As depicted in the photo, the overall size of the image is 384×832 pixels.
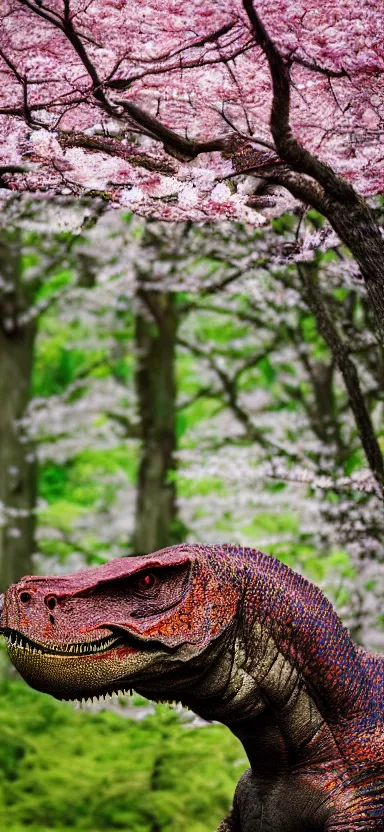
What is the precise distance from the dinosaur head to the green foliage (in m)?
3.04

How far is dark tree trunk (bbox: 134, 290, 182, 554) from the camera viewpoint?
1239cm

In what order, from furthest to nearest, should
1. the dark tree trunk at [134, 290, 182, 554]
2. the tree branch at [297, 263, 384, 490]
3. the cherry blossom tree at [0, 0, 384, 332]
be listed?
the dark tree trunk at [134, 290, 182, 554] → the tree branch at [297, 263, 384, 490] → the cherry blossom tree at [0, 0, 384, 332]

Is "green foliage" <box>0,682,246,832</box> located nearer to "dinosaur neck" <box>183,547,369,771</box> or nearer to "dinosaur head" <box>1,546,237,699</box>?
"dinosaur neck" <box>183,547,369,771</box>

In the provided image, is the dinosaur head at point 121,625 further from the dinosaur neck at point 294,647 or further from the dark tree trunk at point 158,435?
the dark tree trunk at point 158,435

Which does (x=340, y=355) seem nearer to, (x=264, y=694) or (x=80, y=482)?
(x=264, y=694)

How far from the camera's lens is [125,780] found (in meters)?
6.45

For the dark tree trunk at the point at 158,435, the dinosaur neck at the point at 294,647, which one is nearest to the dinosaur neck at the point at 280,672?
the dinosaur neck at the point at 294,647

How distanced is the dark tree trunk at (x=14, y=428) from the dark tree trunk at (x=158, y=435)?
6.18 ft

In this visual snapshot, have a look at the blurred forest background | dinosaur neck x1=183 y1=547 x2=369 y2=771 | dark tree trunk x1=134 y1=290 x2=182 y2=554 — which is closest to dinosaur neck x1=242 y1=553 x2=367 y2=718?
dinosaur neck x1=183 y1=547 x2=369 y2=771

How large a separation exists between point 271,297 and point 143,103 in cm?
445

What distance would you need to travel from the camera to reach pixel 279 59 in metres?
2.47

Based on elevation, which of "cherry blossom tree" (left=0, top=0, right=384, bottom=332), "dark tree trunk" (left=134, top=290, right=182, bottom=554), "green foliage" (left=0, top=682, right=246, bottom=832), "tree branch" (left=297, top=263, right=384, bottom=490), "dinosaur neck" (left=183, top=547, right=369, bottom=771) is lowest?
"green foliage" (left=0, top=682, right=246, bottom=832)

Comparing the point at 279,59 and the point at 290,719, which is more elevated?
the point at 279,59

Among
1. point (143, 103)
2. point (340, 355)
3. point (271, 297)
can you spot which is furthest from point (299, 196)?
point (271, 297)
